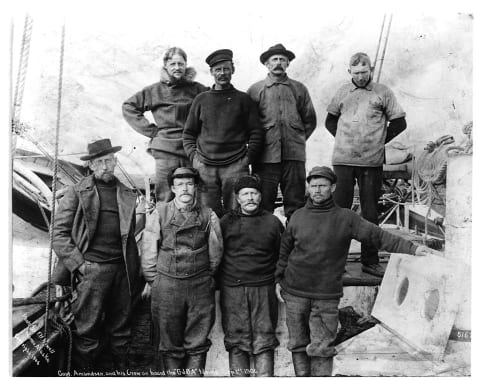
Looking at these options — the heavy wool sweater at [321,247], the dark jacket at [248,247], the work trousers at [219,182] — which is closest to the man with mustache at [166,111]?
the work trousers at [219,182]

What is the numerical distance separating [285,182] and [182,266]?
3.66 feet

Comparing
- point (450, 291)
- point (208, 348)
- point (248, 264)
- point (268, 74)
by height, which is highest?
point (268, 74)

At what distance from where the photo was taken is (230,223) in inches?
160

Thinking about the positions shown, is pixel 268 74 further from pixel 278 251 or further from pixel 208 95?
pixel 278 251

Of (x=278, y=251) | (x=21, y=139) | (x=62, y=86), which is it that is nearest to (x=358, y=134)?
(x=278, y=251)

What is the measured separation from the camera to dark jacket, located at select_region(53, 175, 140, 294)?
4043mm

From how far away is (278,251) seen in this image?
4125 mm

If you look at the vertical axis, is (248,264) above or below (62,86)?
below

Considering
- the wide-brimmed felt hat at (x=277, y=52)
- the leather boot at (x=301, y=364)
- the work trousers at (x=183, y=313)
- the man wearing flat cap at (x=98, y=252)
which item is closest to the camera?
the work trousers at (x=183, y=313)

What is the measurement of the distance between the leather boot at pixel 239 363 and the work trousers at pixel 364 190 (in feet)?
4.20

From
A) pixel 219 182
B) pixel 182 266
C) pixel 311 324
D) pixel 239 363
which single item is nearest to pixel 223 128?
pixel 219 182

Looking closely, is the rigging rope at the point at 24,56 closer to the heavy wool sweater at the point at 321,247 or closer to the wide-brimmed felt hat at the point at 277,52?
the wide-brimmed felt hat at the point at 277,52

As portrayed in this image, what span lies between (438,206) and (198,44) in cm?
250

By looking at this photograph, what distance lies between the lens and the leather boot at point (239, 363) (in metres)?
4.17
